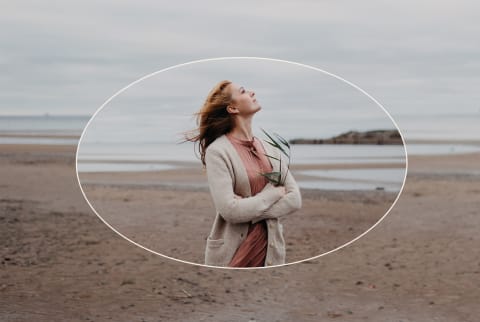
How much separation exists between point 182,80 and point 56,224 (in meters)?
6.57

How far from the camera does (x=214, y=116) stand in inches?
170

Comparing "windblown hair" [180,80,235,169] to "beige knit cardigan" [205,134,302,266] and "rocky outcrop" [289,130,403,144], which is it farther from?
"rocky outcrop" [289,130,403,144]

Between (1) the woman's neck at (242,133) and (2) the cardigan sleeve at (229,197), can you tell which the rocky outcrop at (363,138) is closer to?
(1) the woman's neck at (242,133)

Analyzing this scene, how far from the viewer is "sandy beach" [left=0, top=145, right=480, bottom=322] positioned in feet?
15.4

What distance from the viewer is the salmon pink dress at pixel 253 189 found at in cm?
428

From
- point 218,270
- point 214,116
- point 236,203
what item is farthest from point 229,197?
point 218,270

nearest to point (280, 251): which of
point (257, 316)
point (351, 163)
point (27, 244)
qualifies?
point (351, 163)

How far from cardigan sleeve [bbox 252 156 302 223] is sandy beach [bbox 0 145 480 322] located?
123mm

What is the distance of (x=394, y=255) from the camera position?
898cm

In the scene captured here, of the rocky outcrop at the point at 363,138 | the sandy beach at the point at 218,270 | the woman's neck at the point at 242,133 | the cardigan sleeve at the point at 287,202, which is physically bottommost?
the sandy beach at the point at 218,270

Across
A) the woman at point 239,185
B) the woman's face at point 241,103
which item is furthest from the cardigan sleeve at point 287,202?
the woman's face at point 241,103

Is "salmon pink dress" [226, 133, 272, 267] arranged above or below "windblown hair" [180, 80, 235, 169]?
below

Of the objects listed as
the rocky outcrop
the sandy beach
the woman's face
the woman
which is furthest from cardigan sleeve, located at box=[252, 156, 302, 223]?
the woman's face

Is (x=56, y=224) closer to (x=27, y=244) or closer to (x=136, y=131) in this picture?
(x=27, y=244)
